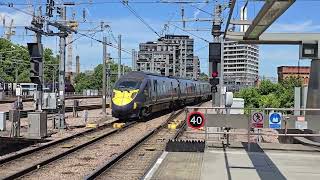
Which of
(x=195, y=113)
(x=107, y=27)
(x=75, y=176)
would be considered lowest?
(x=75, y=176)

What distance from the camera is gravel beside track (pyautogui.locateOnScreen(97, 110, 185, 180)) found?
12.5m

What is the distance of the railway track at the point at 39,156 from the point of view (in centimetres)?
A: 1273

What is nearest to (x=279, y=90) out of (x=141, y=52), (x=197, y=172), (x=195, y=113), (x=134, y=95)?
(x=134, y=95)

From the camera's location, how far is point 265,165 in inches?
473

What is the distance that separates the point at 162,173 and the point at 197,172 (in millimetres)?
793

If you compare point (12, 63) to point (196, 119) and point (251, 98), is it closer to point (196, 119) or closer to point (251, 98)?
point (251, 98)

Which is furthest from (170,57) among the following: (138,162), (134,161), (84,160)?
(138,162)

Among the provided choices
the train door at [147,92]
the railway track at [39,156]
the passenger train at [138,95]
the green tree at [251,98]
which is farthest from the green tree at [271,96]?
the railway track at [39,156]

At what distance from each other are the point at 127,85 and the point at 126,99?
1153 millimetres

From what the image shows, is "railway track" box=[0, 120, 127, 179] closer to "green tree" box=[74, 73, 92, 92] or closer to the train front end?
the train front end

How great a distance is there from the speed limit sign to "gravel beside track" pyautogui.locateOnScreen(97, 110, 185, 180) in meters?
1.53

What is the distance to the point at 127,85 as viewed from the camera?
3069cm

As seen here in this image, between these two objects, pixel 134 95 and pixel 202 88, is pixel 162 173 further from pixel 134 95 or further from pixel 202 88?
pixel 202 88

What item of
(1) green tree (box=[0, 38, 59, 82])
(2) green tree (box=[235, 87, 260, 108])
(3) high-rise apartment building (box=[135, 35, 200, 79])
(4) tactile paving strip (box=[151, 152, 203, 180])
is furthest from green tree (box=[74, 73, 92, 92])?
(4) tactile paving strip (box=[151, 152, 203, 180])
